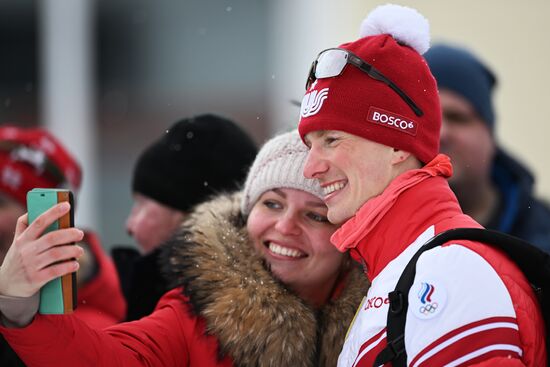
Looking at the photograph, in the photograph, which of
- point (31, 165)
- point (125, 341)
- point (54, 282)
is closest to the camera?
point (54, 282)

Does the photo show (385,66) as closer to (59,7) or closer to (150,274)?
(150,274)

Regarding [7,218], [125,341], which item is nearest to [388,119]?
[125,341]

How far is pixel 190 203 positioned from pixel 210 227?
82cm

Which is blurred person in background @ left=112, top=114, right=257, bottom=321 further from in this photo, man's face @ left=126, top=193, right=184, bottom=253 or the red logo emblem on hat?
the red logo emblem on hat

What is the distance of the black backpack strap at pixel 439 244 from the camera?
6.32ft

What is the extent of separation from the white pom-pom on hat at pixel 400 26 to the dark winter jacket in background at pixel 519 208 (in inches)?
89.6

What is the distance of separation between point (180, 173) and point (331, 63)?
1.30 metres

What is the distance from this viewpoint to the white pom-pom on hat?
235 cm

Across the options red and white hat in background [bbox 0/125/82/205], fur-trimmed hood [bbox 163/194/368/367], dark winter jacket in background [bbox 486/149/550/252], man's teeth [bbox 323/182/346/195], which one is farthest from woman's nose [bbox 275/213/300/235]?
dark winter jacket in background [bbox 486/149/550/252]

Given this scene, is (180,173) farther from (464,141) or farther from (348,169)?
A: (464,141)

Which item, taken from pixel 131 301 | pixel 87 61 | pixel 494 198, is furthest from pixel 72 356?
pixel 87 61

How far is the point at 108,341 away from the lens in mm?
2217

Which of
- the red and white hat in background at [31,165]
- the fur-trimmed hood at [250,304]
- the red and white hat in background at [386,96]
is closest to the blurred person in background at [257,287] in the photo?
the fur-trimmed hood at [250,304]

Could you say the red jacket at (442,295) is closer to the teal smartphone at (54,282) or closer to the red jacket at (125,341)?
the red jacket at (125,341)
